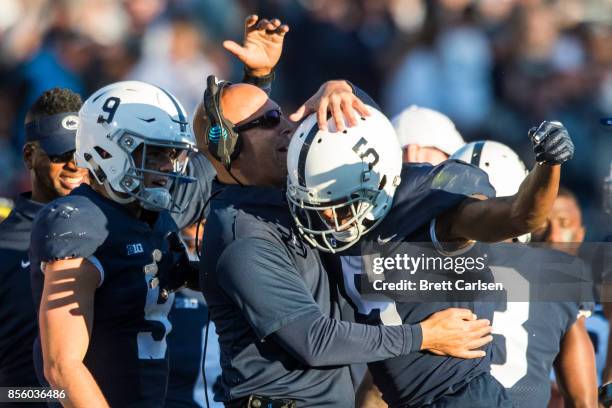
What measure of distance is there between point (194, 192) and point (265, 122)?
909 mm

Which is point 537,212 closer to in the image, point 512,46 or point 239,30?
point 512,46

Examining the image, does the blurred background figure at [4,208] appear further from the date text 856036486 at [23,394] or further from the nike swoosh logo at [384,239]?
the nike swoosh logo at [384,239]

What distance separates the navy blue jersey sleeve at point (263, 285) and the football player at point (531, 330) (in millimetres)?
903

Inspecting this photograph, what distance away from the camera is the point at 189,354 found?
15.5 feet

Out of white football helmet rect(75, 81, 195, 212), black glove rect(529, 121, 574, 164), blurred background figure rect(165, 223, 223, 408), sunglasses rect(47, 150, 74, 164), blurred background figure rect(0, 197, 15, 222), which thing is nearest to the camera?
black glove rect(529, 121, 574, 164)

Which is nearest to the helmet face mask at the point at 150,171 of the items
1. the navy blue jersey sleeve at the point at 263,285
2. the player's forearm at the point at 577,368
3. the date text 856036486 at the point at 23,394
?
the navy blue jersey sleeve at the point at 263,285

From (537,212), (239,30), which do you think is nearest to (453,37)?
(239,30)

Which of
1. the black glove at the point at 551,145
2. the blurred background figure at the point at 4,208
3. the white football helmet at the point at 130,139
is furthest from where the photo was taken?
the blurred background figure at the point at 4,208

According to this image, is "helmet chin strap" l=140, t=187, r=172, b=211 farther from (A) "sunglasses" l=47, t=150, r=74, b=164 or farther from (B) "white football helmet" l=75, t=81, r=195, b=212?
(A) "sunglasses" l=47, t=150, r=74, b=164

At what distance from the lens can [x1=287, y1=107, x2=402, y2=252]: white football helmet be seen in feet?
10.3

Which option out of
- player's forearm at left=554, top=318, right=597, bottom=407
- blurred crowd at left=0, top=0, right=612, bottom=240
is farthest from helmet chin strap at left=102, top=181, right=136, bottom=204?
blurred crowd at left=0, top=0, right=612, bottom=240

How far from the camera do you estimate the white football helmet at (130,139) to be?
3.68 meters

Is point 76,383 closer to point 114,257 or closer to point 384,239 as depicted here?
point 114,257

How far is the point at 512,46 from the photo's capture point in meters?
7.61
